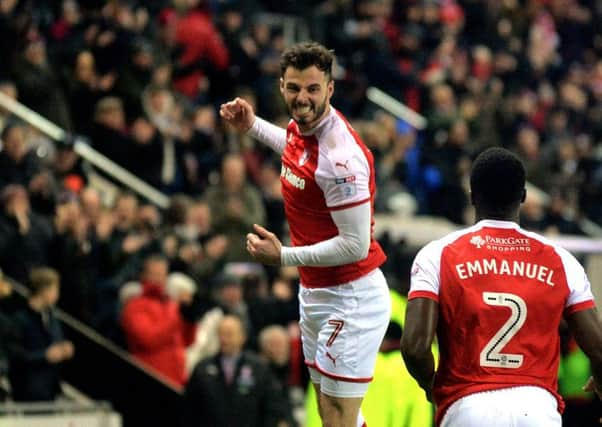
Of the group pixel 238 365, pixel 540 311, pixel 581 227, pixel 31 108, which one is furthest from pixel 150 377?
pixel 581 227

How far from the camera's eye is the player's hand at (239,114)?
803cm

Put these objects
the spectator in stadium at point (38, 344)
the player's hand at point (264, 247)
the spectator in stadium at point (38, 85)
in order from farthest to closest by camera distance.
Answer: the spectator in stadium at point (38, 85) < the spectator in stadium at point (38, 344) < the player's hand at point (264, 247)

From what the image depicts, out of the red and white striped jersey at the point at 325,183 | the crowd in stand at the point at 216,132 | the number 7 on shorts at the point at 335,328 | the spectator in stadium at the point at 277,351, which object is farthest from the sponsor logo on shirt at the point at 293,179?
the spectator in stadium at the point at 277,351

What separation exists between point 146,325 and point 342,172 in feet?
18.0

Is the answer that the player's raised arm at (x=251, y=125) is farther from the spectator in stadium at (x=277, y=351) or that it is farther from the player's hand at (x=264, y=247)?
the spectator in stadium at (x=277, y=351)

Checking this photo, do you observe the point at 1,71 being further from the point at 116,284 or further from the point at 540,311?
the point at 540,311

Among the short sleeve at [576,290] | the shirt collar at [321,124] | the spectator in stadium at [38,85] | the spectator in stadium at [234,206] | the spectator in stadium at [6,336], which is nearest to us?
the short sleeve at [576,290]

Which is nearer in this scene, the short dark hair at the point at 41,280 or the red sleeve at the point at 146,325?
the short dark hair at the point at 41,280

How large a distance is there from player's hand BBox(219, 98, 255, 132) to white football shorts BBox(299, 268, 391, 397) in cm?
100

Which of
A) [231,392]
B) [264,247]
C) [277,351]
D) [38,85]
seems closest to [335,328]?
[264,247]

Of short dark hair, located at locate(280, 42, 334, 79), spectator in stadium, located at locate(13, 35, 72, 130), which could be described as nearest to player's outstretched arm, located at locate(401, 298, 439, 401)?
short dark hair, located at locate(280, 42, 334, 79)

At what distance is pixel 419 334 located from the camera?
615cm

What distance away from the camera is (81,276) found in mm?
12328

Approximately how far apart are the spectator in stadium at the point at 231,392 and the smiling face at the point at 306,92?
15.2ft
